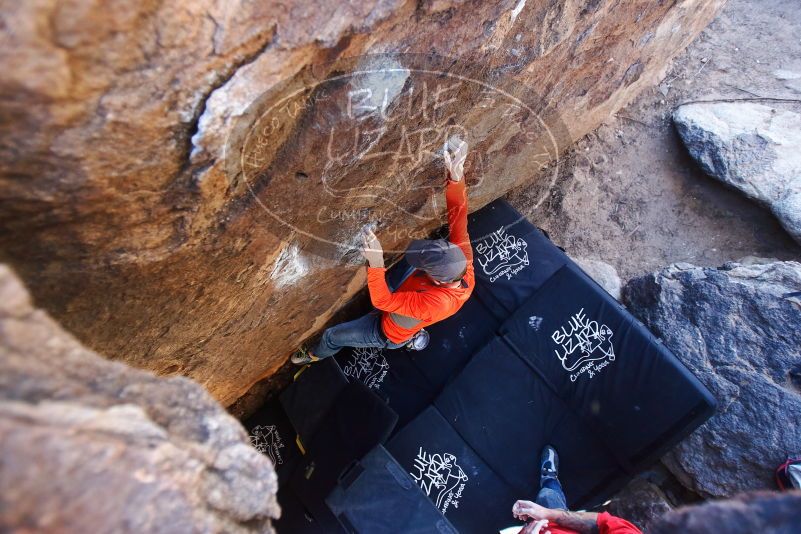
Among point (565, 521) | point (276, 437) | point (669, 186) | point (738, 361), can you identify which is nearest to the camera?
point (565, 521)

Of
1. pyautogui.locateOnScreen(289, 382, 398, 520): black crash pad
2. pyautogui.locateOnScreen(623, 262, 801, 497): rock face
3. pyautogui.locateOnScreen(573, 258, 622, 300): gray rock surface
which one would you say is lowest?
pyautogui.locateOnScreen(623, 262, 801, 497): rock face

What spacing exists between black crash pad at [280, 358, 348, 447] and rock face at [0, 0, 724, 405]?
59cm

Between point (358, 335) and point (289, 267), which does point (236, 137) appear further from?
point (358, 335)

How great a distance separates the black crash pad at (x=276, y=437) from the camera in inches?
152

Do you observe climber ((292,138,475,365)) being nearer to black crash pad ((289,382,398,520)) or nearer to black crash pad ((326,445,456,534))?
black crash pad ((289,382,398,520))

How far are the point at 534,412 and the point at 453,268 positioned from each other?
1521mm

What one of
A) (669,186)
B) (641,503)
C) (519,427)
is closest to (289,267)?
(519,427)

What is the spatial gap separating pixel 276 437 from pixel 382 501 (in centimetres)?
101

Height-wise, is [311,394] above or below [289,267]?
below

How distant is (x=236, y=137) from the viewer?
1759 mm

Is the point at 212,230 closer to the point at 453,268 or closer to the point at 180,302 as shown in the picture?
the point at 180,302

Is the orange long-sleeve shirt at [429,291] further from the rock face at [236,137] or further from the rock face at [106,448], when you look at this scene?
the rock face at [106,448]

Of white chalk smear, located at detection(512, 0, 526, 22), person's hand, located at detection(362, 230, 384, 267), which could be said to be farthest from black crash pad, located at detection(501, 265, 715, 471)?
white chalk smear, located at detection(512, 0, 526, 22)

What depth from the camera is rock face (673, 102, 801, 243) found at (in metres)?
3.77
